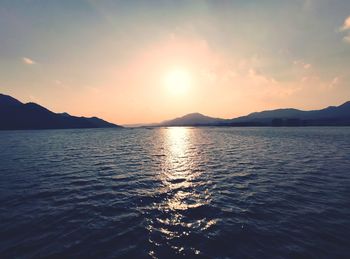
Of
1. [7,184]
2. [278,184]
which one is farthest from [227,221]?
[7,184]

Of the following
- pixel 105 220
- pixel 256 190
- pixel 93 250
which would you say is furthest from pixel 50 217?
pixel 256 190

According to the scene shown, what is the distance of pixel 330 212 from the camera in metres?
18.5

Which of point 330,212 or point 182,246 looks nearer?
point 182,246

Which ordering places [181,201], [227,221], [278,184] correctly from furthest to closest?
[278,184], [181,201], [227,221]

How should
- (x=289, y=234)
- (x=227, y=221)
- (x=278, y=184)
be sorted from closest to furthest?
(x=289, y=234) → (x=227, y=221) → (x=278, y=184)

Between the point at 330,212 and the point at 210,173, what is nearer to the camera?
the point at 330,212

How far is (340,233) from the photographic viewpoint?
15.0 meters

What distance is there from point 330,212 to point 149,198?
18627 mm

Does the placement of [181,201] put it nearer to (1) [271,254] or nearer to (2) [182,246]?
(2) [182,246]

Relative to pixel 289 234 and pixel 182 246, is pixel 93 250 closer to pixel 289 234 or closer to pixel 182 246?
pixel 182 246

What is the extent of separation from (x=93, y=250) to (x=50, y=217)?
7973 mm

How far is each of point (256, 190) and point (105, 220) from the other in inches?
731

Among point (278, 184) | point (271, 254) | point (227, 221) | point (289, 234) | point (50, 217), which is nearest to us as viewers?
point (271, 254)

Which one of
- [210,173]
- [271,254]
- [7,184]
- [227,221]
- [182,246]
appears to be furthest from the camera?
[210,173]
